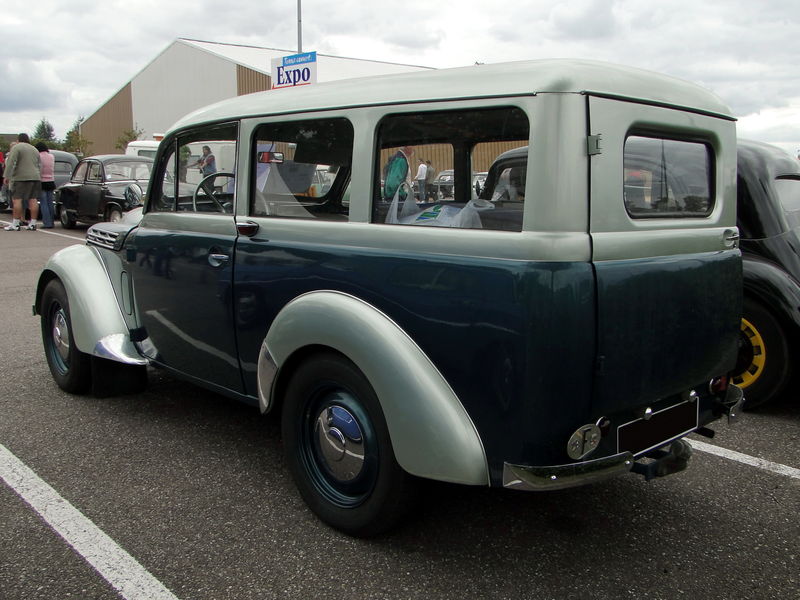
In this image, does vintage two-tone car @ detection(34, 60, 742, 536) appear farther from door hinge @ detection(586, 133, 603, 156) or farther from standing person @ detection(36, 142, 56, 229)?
standing person @ detection(36, 142, 56, 229)

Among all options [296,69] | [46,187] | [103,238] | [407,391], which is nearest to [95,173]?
[46,187]

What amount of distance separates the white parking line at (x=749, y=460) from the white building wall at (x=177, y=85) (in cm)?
3084

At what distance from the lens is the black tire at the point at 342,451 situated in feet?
8.57

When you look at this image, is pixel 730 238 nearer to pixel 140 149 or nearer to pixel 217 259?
pixel 217 259

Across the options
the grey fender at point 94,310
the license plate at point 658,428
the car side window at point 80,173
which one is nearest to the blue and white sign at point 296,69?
the car side window at point 80,173

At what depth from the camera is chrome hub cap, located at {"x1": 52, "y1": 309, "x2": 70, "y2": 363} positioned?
4.41 meters

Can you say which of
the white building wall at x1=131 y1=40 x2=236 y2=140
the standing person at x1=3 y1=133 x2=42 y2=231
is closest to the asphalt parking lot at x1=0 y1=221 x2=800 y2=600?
the standing person at x1=3 y1=133 x2=42 y2=231

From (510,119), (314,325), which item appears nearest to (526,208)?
(510,119)

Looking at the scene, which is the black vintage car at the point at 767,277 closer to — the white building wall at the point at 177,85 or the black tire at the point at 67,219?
the black tire at the point at 67,219

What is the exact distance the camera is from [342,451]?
2.79m

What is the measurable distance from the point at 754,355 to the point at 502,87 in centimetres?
282

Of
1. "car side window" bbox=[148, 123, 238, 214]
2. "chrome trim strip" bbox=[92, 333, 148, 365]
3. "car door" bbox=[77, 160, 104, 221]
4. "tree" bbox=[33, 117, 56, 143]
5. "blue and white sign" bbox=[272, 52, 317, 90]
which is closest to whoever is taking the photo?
"car side window" bbox=[148, 123, 238, 214]

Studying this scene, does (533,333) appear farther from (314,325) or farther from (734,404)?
(734,404)

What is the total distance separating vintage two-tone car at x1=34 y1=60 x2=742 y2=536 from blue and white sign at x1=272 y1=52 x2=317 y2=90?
36.3 ft
